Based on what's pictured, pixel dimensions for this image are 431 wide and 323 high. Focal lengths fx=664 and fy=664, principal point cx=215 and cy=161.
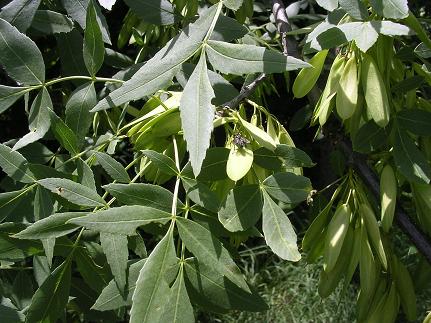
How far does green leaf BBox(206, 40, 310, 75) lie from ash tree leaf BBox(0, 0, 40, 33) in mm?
347

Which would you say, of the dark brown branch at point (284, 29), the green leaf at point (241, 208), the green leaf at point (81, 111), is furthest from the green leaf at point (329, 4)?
the green leaf at point (81, 111)

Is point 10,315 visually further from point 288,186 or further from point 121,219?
point 288,186

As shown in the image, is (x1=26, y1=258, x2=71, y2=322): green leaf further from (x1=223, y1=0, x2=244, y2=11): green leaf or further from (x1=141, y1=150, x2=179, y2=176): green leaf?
(x1=223, y1=0, x2=244, y2=11): green leaf

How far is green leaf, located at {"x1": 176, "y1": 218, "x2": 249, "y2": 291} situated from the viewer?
0.70 meters

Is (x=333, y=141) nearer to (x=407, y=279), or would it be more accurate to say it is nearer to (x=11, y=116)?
(x=407, y=279)

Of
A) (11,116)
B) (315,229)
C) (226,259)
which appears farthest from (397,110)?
(11,116)

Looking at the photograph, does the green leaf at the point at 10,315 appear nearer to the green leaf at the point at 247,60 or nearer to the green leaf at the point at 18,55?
the green leaf at the point at 18,55

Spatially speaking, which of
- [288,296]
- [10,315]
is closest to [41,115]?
[10,315]

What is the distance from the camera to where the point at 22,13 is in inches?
36.9

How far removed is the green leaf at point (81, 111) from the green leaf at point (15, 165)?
0.08 metres

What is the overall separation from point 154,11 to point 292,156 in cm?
33

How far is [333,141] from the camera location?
94cm

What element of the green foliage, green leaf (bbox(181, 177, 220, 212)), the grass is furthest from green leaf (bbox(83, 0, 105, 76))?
the grass

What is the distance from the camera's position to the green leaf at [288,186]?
0.74 meters
